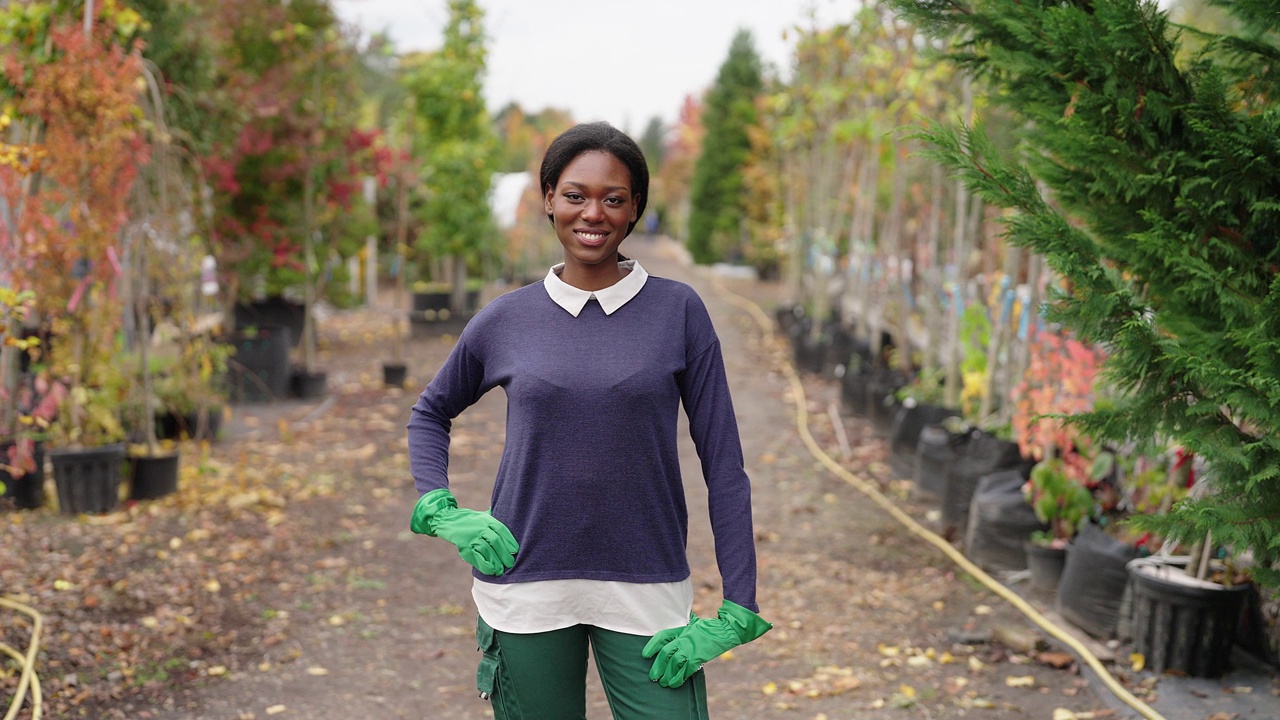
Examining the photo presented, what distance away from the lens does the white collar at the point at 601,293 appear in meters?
2.10

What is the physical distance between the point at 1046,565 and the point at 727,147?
22665 mm

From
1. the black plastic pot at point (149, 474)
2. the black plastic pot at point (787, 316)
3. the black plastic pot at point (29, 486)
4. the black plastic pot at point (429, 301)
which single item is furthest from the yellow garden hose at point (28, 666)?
the black plastic pot at point (429, 301)

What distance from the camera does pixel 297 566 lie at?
5473mm

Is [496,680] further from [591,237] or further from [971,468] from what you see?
[971,468]

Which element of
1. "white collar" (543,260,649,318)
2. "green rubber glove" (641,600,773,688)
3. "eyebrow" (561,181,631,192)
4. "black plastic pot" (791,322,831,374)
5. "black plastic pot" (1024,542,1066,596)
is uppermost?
"eyebrow" (561,181,631,192)

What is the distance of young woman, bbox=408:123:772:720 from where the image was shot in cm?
205

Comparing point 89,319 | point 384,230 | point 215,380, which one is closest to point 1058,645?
point 89,319

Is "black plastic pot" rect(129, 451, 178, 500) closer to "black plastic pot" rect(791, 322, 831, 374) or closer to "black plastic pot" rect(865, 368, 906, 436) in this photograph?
"black plastic pot" rect(865, 368, 906, 436)

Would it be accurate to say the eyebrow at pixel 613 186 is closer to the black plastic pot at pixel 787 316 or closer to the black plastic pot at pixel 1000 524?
the black plastic pot at pixel 1000 524

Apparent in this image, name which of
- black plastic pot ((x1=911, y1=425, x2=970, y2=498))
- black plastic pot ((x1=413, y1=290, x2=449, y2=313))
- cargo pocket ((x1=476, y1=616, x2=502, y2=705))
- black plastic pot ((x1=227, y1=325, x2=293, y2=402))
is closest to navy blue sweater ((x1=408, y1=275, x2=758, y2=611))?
cargo pocket ((x1=476, y1=616, x2=502, y2=705))

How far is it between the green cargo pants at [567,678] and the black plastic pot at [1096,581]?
2817 millimetres

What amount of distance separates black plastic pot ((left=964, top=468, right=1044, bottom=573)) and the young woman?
3468 millimetres

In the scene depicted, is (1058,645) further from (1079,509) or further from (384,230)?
(384,230)

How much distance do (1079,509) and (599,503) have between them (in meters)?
3.51
